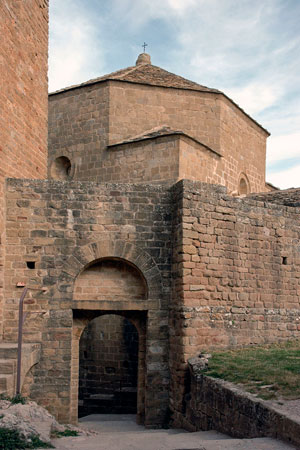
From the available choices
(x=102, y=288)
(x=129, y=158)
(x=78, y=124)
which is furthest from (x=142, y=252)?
(x=78, y=124)

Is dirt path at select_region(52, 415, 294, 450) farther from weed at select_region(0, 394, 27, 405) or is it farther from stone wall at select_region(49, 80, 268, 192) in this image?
stone wall at select_region(49, 80, 268, 192)

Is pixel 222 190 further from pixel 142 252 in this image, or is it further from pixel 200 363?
pixel 200 363

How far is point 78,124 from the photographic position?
46.8 feet

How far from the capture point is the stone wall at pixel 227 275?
8.60 meters

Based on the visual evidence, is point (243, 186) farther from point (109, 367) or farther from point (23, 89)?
point (23, 89)

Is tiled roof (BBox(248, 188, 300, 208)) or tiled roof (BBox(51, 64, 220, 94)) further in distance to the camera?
tiled roof (BBox(51, 64, 220, 94))

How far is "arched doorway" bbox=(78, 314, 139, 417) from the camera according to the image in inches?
453

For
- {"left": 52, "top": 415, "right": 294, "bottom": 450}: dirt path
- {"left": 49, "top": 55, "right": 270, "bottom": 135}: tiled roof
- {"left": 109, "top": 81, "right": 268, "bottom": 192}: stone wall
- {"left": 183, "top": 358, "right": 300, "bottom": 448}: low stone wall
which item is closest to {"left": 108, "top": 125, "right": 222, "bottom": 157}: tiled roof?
{"left": 109, "top": 81, "right": 268, "bottom": 192}: stone wall

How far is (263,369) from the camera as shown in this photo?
6992 millimetres

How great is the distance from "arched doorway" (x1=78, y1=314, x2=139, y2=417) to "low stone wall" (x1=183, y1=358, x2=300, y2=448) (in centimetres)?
361

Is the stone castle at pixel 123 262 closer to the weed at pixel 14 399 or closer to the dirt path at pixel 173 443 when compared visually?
the weed at pixel 14 399

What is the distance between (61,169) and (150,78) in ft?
13.1

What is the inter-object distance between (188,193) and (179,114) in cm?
616

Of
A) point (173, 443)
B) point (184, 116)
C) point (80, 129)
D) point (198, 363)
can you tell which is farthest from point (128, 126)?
point (173, 443)
